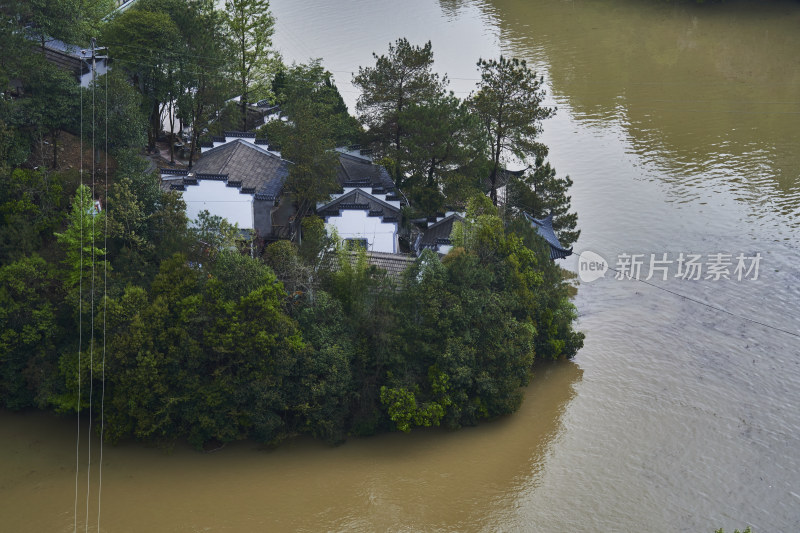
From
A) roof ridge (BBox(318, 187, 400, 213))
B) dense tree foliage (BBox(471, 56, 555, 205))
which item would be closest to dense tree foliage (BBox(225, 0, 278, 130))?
roof ridge (BBox(318, 187, 400, 213))

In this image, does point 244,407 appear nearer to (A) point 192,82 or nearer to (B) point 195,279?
(B) point 195,279

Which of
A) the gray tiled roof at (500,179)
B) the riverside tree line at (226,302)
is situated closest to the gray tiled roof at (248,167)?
the riverside tree line at (226,302)

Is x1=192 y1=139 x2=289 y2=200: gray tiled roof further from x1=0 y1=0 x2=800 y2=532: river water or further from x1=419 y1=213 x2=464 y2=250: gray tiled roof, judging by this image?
x1=0 y1=0 x2=800 y2=532: river water

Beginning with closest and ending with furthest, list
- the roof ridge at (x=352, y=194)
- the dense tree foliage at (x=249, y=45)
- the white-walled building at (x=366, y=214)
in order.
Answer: the white-walled building at (x=366, y=214) → the roof ridge at (x=352, y=194) → the dense tree foliage at (x=249, y=45)

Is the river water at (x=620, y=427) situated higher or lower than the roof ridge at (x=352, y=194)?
lower

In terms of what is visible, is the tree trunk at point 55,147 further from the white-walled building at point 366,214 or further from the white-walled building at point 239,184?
the white-walled building at point 366,214

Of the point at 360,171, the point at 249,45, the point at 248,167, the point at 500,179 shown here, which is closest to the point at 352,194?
the point at 360,171
